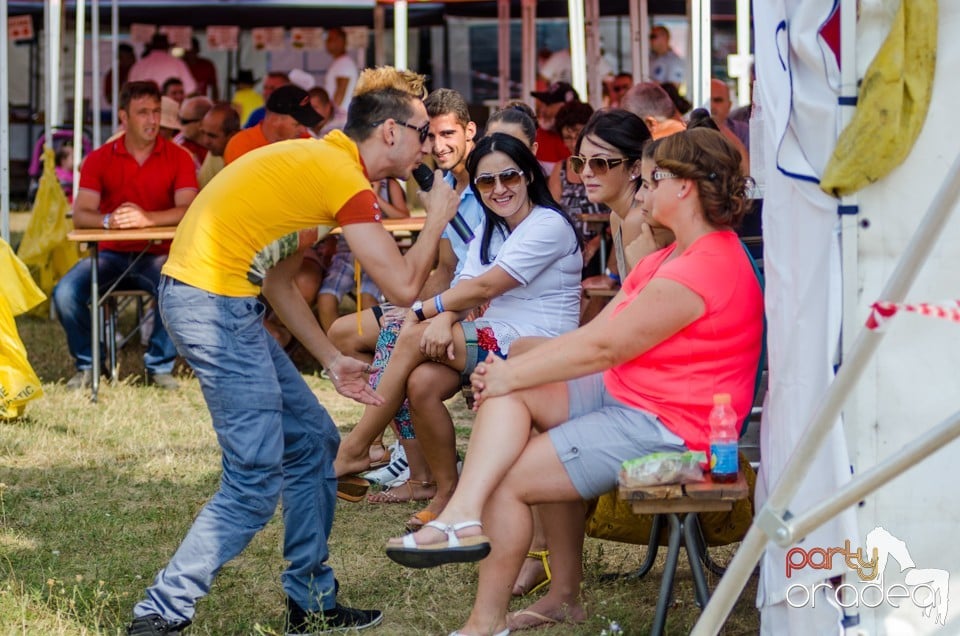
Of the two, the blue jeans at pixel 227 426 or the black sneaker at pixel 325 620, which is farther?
the black sneaker at pixel 325 620

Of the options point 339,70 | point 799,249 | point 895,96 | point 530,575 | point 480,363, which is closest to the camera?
point 895,96

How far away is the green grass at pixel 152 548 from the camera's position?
12.4ft

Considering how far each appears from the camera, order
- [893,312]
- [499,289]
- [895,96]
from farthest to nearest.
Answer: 1. [499,289]
2. [895,96]
3. [893,312]

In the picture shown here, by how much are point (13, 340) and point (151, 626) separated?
326 cm

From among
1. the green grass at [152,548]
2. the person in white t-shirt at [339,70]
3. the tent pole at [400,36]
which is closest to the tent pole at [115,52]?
the tent pole at [400,36]

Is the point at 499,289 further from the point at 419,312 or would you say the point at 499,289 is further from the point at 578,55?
the point at 578,55

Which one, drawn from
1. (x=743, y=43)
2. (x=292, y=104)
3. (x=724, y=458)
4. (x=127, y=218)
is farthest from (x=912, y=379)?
(x=743, y=43)

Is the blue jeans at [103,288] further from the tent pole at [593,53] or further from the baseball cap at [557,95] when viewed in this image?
the tent pole at [593,53]

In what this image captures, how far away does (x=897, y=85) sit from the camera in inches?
111

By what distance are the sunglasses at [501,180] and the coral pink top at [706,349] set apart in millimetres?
1290

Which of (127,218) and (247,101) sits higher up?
(247,101)

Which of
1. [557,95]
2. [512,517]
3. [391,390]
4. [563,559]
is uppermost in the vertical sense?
[557,95]

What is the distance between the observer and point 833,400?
7.50ft

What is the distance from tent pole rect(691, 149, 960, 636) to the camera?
7.00ft
